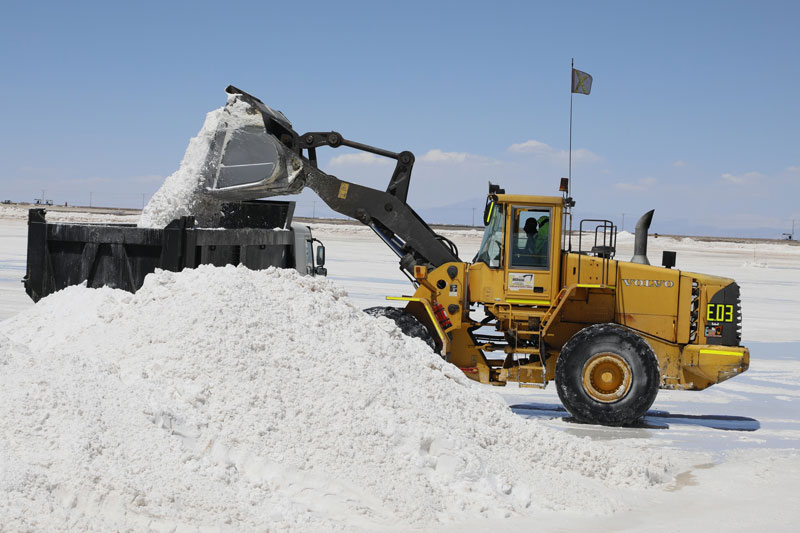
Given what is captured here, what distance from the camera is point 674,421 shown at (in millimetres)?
10602

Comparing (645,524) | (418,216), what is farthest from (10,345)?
(418,216)

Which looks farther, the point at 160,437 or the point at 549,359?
the point at 549,359

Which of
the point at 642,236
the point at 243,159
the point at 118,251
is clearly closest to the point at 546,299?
the point at 642,236

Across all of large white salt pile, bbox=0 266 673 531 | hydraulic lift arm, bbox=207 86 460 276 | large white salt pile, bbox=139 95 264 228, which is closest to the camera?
large white salt pile, bbox=0 266 673 531

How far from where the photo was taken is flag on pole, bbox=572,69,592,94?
38.0 ft

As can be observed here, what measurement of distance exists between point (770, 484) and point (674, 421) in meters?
2.86

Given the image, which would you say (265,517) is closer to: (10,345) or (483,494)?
(483,494)

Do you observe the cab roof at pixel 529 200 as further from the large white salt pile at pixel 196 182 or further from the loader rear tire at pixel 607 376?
the large white salt pile at pixel 196 182

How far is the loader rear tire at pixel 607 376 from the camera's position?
32.8 ft

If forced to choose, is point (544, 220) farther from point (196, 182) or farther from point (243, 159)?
point (196, 182)

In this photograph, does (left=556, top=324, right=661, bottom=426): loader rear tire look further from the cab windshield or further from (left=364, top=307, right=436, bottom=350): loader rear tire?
(left=364, top=307, right=436, bottom=350): loader rear tire

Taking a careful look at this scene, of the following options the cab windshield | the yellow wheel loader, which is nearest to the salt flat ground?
the yellow wheel loader

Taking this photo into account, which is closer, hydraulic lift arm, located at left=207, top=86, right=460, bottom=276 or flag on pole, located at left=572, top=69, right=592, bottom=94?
hydraulic lift arm, located at left=207, top=86, right=460, bottom=276

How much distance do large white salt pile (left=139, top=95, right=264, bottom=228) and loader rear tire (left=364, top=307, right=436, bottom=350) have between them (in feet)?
7.79
